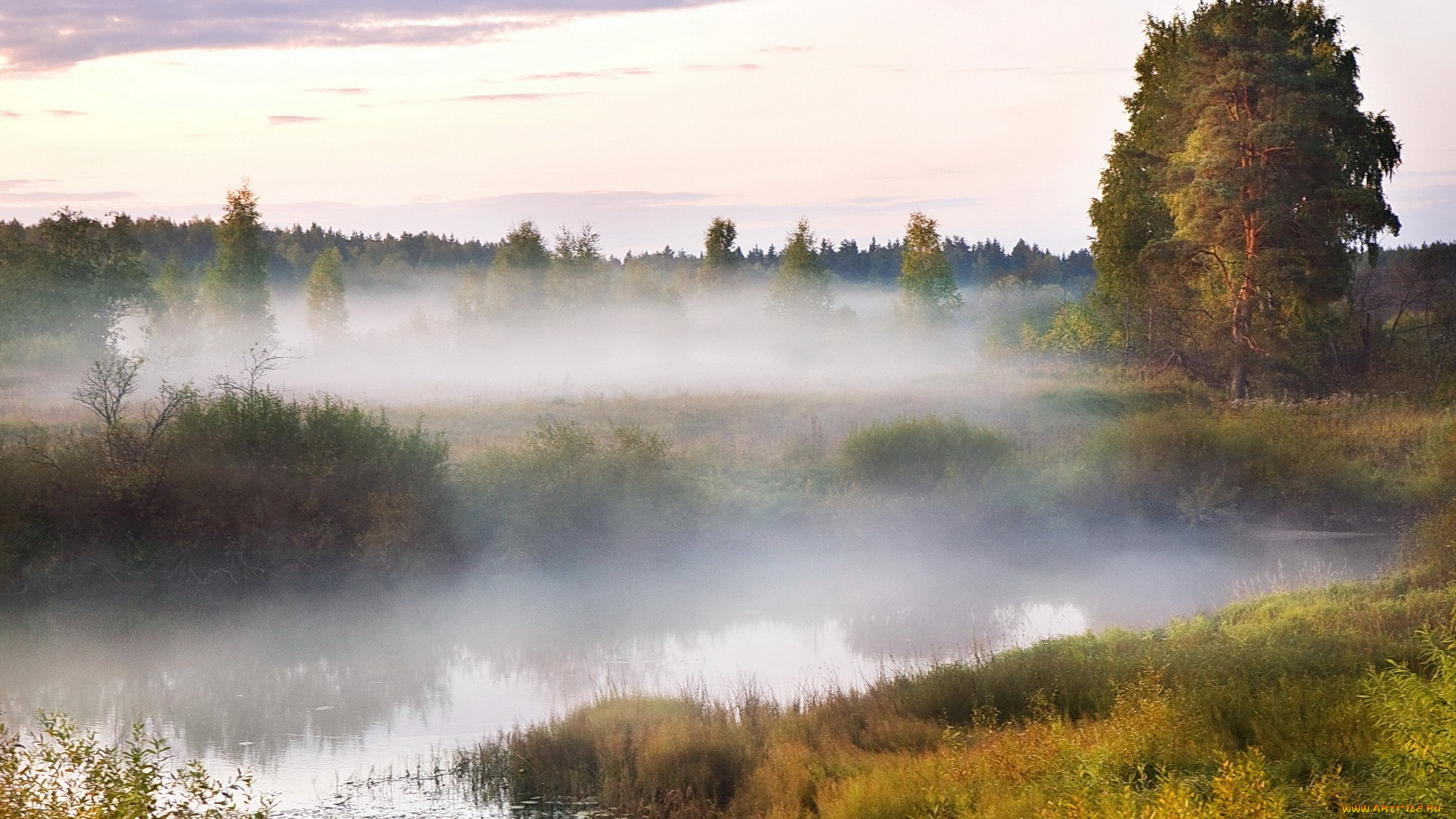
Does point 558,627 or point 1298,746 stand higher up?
point 1298,746

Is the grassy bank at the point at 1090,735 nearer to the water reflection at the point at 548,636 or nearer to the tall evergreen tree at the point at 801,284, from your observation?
the water reflection at the point at 548,636

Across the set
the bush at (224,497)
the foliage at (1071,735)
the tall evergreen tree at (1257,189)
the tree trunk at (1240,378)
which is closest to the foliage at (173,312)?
the bush at (224,497)

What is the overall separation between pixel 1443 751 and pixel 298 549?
19.3m

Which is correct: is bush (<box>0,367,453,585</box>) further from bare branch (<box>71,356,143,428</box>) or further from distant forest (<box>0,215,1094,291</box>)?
distant forest (<box>0,215,1094,291</box>)

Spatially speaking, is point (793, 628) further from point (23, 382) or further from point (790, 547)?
point (23, 382)

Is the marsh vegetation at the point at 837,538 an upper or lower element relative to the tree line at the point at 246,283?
lower

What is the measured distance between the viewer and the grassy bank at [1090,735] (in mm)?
7004

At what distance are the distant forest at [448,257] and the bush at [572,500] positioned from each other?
66838mm

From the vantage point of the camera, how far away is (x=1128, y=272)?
3953 cm

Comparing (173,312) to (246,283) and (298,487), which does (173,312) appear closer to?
(246,283)

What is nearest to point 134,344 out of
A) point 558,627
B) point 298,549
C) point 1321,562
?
point 298,549

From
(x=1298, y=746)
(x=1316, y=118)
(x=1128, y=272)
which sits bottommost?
(x=1298, y=746)

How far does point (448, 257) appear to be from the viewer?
141 metres

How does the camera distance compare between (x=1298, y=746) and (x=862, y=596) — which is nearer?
(x=1298, y=746)
